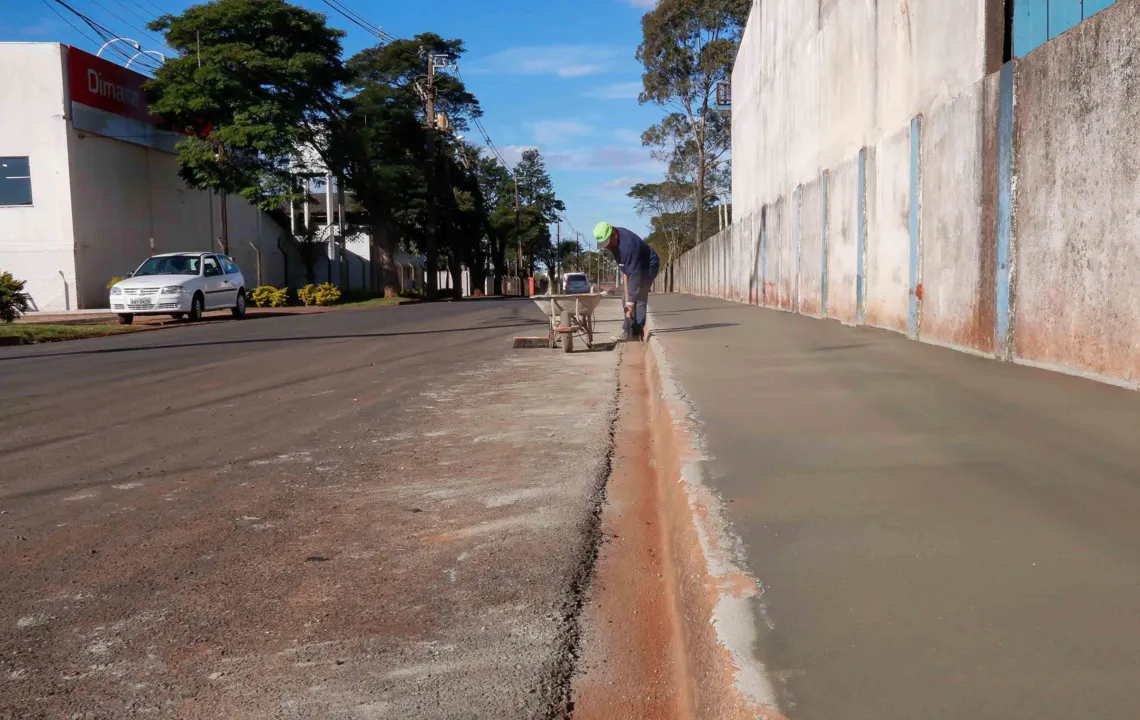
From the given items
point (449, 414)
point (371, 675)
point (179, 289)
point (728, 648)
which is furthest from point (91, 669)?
point (179, 289)

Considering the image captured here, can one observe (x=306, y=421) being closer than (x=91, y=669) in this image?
No

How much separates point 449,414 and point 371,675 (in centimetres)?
450

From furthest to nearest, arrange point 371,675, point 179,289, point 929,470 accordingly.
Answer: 1. point 179,289
2. point 929,470
3. point 371,675

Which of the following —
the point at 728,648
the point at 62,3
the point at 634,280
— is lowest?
the point at 728,648

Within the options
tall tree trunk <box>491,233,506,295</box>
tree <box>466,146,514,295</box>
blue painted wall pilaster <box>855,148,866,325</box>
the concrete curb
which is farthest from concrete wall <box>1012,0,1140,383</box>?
tall tree trunk <box>491,233,506,295</box>

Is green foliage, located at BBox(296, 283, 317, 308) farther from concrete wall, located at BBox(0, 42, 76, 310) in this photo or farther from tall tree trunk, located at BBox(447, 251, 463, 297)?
tall tree trunk, located at BBox(447, 251, 463, 297)

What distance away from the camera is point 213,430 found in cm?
632

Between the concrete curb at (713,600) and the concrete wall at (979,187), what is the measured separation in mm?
2810

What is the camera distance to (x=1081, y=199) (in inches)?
220

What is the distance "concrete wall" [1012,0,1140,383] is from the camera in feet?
16.8

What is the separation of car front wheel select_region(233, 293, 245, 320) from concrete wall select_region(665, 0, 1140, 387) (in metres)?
13.6

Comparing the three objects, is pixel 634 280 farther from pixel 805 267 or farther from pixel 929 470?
pixel 929 470

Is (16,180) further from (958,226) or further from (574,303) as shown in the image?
(958,226)

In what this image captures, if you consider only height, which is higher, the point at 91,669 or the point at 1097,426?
the point at 1097,426
